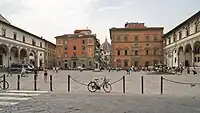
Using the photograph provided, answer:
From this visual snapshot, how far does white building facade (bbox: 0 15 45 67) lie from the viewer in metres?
46.7

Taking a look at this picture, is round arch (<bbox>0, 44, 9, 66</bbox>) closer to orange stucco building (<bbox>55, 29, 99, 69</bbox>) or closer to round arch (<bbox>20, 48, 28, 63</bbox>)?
round arch (<bbox>20, 48, 28, 63</bbox>)

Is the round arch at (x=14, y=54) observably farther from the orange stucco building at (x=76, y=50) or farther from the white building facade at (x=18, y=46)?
the orange stucco building at (x=76, y=50)

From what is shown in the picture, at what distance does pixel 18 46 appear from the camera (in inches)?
2078

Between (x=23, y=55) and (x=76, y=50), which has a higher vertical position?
(x=76, y=50)

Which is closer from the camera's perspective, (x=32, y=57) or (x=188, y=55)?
(x=188, y=55)

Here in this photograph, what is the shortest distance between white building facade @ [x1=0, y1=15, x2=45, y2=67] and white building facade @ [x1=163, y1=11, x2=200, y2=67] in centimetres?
3691

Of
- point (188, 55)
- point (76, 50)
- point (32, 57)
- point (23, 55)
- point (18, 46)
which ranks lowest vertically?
point (32, 57)

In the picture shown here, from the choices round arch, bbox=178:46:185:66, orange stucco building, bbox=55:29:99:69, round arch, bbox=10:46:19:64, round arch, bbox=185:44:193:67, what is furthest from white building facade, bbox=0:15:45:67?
round arch, bbox=185:44:193:67

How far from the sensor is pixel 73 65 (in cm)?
8044

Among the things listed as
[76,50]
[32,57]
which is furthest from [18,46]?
[76,50]

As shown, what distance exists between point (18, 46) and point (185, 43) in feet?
123

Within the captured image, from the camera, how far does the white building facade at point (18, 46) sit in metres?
46.7

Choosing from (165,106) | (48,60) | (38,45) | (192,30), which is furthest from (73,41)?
(165,106)

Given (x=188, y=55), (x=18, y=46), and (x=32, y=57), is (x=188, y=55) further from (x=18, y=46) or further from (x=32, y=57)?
(x=32, y=57)
